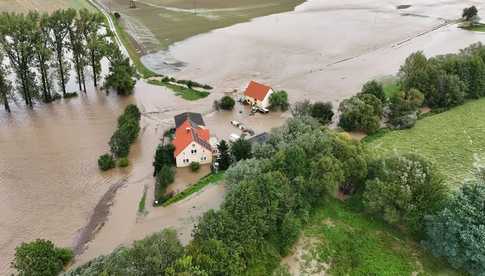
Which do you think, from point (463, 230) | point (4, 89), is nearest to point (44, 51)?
point (4, 89)

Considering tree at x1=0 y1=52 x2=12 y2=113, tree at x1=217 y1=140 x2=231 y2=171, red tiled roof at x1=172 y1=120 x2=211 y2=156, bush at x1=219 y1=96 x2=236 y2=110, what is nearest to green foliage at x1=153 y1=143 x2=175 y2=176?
red tiled roof at x1=172 y1=120 x2=211 y2=156

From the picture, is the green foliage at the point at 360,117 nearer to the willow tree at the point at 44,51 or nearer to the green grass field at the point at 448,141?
the green grass field at the point at 448,141

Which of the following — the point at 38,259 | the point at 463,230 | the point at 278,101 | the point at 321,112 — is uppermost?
the point at 278,101

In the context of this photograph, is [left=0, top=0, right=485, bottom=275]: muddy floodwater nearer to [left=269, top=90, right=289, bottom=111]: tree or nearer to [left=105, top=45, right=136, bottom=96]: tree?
[left=269, top=90, right=289, bottom=111]: tree

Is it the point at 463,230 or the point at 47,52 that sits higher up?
the point at 47,52

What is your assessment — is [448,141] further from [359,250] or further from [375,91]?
[359,250]

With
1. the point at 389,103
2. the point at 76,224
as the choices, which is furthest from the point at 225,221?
the point at 389,103

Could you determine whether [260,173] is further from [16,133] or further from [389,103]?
[16,133]
